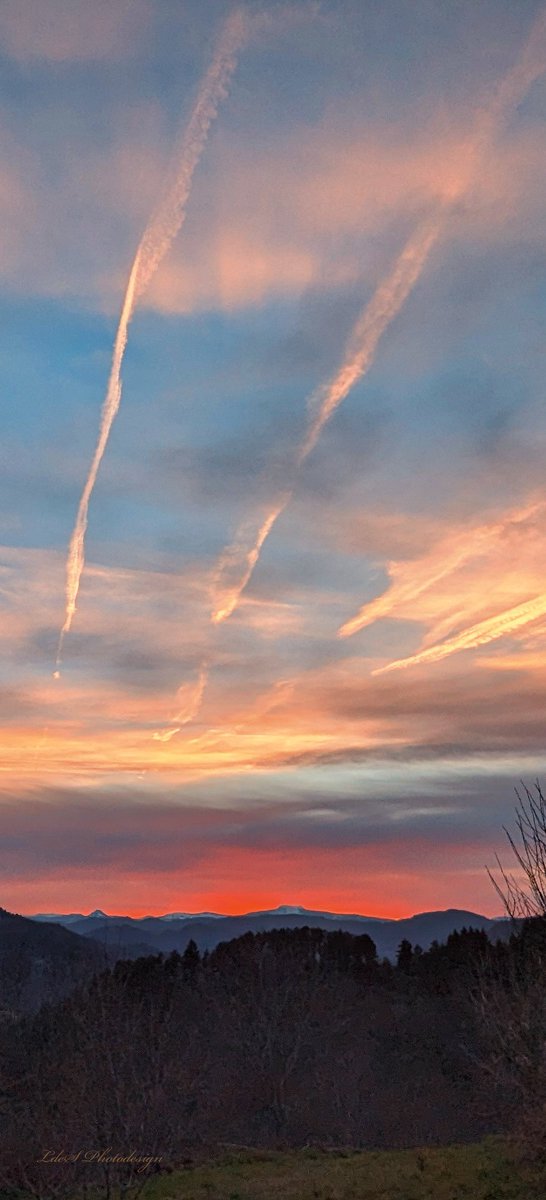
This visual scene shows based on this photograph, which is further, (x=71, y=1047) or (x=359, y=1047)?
(x=359, y=1047)

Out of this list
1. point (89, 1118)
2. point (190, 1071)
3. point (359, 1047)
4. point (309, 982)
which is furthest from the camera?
point (309, 982)

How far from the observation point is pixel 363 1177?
29.2 meters

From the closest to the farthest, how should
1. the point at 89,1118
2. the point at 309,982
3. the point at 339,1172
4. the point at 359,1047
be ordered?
1. the point at 339,1172
2. the point at 89,1118
3. the point at 359,1047
4. the point at 309,982

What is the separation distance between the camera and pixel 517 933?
90.7 feet

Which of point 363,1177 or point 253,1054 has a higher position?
point 253,1054

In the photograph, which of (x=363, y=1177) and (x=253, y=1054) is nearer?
(x=363, y=1177)

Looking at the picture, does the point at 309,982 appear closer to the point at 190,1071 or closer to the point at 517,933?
the point at 190,1071

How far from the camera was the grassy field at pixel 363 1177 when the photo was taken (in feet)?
84.7

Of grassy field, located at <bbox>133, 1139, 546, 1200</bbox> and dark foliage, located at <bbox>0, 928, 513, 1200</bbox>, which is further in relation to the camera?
dark foliage, located at <bbox>0, 928, 513, 1200</bbox>

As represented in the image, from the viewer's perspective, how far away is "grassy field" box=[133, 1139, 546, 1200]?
25828mm

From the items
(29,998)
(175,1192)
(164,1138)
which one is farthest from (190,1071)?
(29,998)

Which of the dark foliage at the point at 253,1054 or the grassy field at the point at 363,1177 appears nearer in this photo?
the grassy field at the point at 363,1177

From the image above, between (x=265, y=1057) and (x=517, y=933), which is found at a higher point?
(x=517, y=933)

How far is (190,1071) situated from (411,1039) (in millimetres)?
22774
